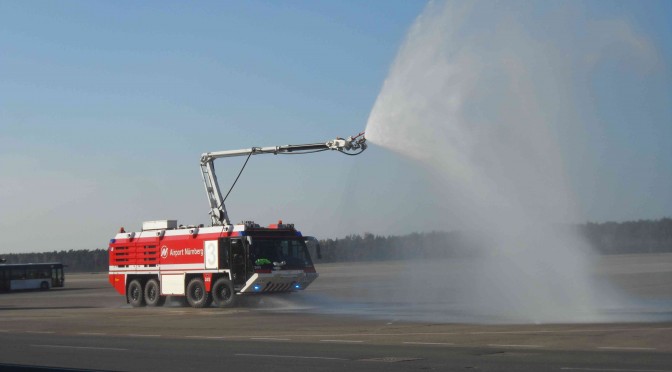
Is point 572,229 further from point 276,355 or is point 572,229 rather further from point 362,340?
point 276,355

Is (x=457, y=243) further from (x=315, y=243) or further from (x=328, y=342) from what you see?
(x=328, y=342)

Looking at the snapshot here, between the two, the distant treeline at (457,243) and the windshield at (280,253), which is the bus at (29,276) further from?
the windshield at (280,253)

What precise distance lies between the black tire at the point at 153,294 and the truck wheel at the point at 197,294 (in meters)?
2.02

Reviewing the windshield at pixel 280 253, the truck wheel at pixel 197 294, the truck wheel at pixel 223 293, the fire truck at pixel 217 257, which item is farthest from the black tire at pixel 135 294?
the windshield at pixel 280 253

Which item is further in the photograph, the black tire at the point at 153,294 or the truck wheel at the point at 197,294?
→ the black tire at the point at 153,294

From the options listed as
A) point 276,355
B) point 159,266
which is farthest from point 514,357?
point 159,266

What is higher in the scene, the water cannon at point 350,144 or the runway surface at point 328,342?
the water cannon at point 350,144

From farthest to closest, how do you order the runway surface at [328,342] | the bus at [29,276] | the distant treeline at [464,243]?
the bus at [29,276] → the distant treeline at [464,243] → the runway surface at [328,342]

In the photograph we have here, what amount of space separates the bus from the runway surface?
40823mm

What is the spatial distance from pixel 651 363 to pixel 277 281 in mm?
19406

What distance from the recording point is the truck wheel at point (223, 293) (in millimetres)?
32156

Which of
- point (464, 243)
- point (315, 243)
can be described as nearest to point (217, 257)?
point (315, 243)

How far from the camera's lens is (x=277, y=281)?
106 feet

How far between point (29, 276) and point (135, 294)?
3878 centimetres
